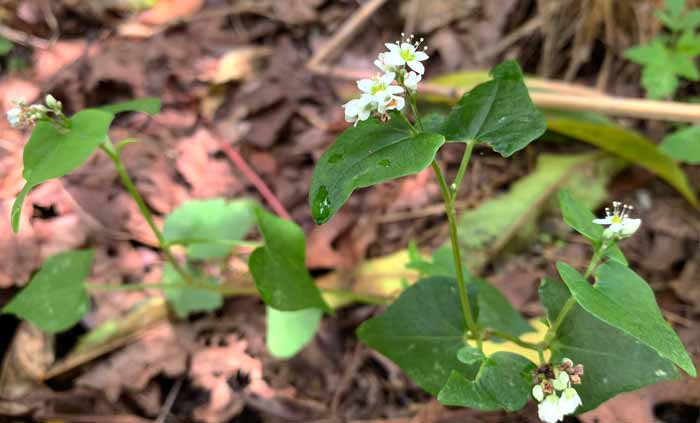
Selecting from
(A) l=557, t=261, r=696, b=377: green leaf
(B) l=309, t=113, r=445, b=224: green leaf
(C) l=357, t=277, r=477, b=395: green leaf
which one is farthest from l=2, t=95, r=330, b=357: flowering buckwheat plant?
(A) l=557, t=261, r=696, b=377: green leaf

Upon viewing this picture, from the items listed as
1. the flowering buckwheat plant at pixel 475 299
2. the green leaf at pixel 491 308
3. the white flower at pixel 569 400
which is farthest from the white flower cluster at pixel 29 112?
the white flower at pixel 569 400

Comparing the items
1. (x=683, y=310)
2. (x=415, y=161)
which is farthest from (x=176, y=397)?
(x=683, y=310)

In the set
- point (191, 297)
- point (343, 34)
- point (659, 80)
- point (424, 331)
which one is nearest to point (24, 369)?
point (191, 297)

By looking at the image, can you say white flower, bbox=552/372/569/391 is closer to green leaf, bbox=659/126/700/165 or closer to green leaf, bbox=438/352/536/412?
green leaf, bbox=438/352/536/412

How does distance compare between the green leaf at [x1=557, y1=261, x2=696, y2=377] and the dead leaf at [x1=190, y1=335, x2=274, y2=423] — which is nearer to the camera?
the green leaf at [x1=557, y1=261, x2=696, y2=377]

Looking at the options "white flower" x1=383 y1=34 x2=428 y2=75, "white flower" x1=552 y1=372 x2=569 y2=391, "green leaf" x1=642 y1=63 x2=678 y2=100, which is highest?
"white flower" x1=383 y1=34 x2=428 y2=75

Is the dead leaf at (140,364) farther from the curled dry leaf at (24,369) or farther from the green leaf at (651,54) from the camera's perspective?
the green leaf at (651,54)

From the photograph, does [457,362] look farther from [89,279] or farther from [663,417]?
[89,279]
